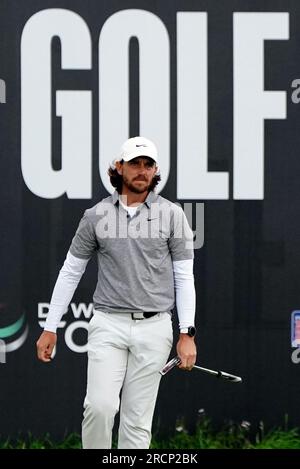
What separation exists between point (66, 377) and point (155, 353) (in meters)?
1.19

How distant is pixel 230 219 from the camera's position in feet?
17.1

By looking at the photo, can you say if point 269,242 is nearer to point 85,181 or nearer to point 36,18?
point 85,181

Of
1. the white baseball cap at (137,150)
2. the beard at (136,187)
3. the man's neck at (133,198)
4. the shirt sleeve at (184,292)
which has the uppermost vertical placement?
the white baseball cap at (137,150)

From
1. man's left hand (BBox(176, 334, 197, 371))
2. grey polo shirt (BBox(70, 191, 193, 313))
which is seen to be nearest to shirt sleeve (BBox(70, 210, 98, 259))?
grey polo shirt (BBox(70, 191, 193, 313))

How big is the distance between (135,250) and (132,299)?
22 centimetres

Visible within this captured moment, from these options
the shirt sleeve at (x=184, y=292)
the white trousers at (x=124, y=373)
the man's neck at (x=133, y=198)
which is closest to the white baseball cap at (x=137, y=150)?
the man's neck at (x=133, y=198)

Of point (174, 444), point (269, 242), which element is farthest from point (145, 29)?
point (174, 444)

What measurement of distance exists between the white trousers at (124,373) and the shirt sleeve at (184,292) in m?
0.08

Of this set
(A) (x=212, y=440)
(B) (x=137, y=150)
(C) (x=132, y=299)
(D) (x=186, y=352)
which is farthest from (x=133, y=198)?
(A) (x=212, y=440)

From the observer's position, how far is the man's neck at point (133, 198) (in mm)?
4309

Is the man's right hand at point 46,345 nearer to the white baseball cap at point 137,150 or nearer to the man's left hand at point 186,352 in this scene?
the man's left hand at point 186,352

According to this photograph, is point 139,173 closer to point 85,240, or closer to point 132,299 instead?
point 85,240

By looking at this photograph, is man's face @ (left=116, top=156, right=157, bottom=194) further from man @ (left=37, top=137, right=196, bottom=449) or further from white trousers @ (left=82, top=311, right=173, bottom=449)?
white trousers @ (left=82, top=311, right=173, bottom=449)

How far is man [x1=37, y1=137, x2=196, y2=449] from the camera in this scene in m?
4.17
